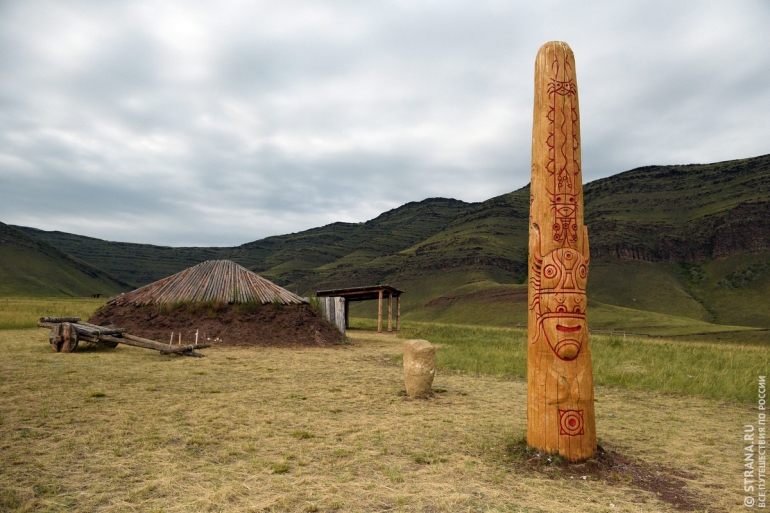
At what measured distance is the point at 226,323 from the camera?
1906cm

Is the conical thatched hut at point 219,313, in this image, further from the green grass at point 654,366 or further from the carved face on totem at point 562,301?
the carved face on totem at point 562,301

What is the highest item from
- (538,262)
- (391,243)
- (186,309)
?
(391,243)

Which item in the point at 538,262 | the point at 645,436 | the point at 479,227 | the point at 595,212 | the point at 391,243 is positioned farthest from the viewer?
the point at 391,243

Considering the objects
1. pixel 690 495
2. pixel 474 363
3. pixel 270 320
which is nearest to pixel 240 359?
pixel 270 320

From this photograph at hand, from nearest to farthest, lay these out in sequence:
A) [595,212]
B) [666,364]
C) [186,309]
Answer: [666,364] → [186,309] → [595,212]

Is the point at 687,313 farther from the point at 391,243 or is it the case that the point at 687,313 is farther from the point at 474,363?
the point at 391,243

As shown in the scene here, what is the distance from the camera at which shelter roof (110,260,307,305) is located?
781 inches

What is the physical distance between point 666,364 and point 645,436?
7940 mm

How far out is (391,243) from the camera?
160500mm

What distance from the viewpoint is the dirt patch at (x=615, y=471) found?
183 inches

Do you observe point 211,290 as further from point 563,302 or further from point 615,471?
point 615,471

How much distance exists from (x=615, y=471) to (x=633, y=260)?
95.1 meters

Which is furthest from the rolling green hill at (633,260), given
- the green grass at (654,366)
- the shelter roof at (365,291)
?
the green grass at (654,366)

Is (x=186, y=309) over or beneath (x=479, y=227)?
beneath
